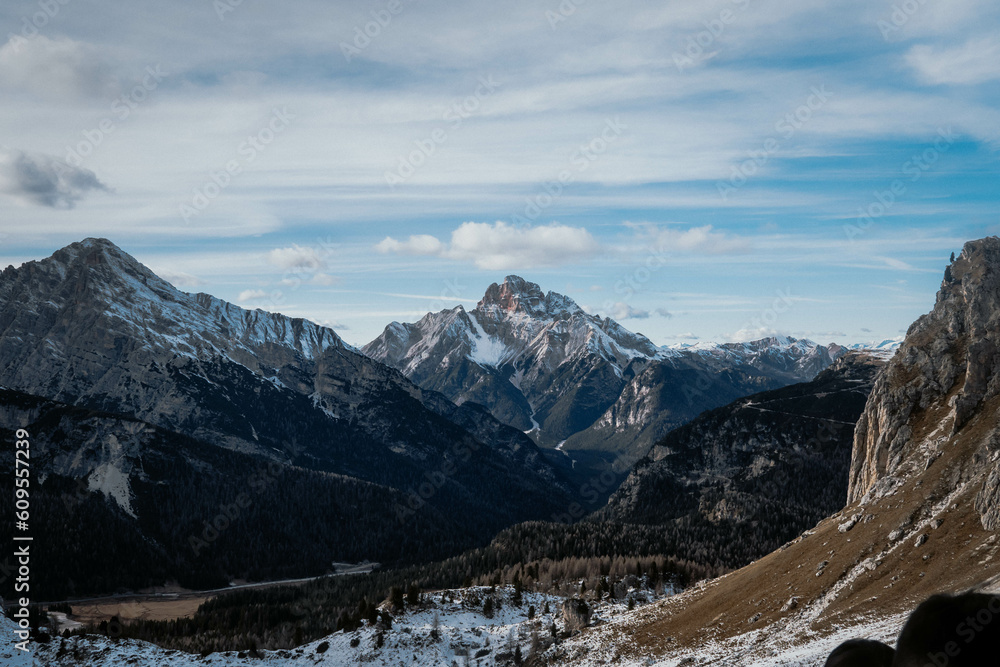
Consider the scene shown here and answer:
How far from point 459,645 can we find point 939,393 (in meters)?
103

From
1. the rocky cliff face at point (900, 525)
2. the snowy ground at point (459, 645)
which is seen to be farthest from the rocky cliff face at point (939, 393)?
the snowy ground at point (459, 645)

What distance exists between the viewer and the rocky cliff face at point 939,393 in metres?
109

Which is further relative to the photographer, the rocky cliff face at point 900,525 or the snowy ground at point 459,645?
the snowy ground at point 459,645

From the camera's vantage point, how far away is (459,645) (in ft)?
443

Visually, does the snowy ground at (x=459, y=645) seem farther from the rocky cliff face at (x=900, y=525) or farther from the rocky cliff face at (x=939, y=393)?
the rocky cliff face at (x=939, y=393)

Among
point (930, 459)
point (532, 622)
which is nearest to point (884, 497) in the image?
point (930, 459)

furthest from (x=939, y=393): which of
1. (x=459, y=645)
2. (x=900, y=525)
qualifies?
(x=459, y=645)

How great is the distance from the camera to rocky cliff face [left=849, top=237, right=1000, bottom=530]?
109 metres

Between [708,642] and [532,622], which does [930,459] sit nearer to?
[708,642]

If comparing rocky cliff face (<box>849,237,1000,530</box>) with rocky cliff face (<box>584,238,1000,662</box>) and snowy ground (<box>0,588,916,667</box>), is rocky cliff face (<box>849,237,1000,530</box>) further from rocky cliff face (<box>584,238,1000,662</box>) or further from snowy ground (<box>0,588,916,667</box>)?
snowy ground (<box>0,588,916,667</box>)

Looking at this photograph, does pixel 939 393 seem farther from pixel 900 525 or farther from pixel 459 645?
pixel 459 645

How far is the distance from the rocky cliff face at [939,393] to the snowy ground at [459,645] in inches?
1582

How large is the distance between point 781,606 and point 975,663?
3499 inches

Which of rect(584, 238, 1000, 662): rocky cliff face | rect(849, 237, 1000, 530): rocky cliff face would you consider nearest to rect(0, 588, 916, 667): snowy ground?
rect(584, 238, 1000, 662): rocky cliff face
